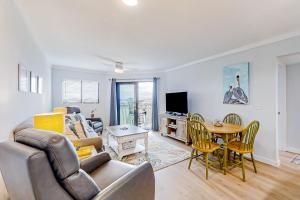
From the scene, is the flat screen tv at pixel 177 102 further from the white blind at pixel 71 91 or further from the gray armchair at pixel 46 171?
the gray armchair at pixel 46 171

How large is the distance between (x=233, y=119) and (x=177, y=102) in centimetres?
169

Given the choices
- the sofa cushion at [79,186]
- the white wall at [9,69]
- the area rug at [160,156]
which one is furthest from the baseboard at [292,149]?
the white wall at [9,69]

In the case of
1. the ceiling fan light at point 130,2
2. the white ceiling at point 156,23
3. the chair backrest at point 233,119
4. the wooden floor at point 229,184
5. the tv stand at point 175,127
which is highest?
the white ceiling at point 156,23

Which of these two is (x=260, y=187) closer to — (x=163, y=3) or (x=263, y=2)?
(x=263, y=2)

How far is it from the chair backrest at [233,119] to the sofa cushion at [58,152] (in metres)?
3.29

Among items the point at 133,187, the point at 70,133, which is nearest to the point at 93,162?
the point at 133,187

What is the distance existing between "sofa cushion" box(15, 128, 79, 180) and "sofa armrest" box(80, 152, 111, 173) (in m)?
0.77

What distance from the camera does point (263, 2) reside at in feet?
5.49

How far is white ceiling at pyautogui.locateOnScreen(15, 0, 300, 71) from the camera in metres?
1.71

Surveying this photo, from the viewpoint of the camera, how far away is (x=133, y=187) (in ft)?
3.98

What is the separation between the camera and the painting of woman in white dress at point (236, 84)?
10.2 ft

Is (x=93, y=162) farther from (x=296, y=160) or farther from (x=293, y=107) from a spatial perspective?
(x=293, y=107)

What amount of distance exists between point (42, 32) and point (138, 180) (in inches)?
106

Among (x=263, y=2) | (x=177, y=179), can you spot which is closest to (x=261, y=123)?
(x=177, y=179)
